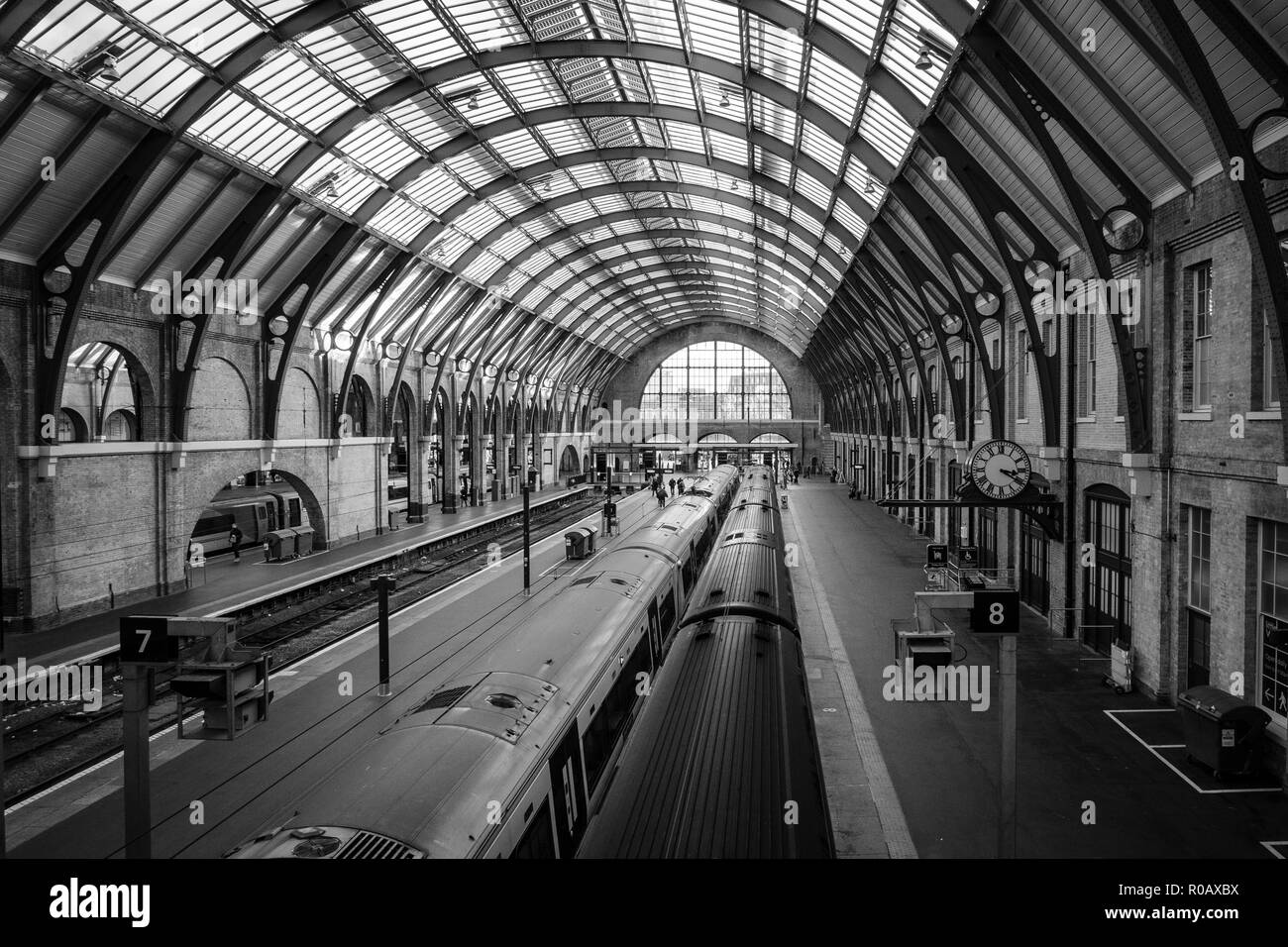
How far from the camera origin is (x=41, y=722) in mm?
13125

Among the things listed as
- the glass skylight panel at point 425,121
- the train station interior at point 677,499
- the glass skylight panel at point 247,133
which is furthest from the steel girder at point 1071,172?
the glass skylight panel at point 425,121

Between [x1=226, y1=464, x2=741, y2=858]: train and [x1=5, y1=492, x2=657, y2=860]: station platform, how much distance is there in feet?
2.41

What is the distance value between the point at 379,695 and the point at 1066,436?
14869 mm

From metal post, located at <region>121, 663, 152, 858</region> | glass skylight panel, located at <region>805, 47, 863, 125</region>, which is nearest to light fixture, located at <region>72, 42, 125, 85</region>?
glass skylight panel, located at <region>805, 47, 863, 125</region>

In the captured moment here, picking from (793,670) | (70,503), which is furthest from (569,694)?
(70,503)

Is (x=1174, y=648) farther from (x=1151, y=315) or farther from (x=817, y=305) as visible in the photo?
(x=817, y=305)

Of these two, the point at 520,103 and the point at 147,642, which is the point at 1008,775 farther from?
the point at 520,103

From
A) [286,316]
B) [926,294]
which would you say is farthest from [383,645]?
[926,294]

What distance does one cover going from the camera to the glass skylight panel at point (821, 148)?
23.8m

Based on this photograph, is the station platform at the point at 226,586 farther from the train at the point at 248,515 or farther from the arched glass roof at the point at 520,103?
the arched glass roof at the point at 520,103

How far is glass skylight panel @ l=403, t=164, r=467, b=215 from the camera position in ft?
94.4

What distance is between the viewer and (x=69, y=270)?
19.3 m

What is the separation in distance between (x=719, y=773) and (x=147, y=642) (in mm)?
4348
